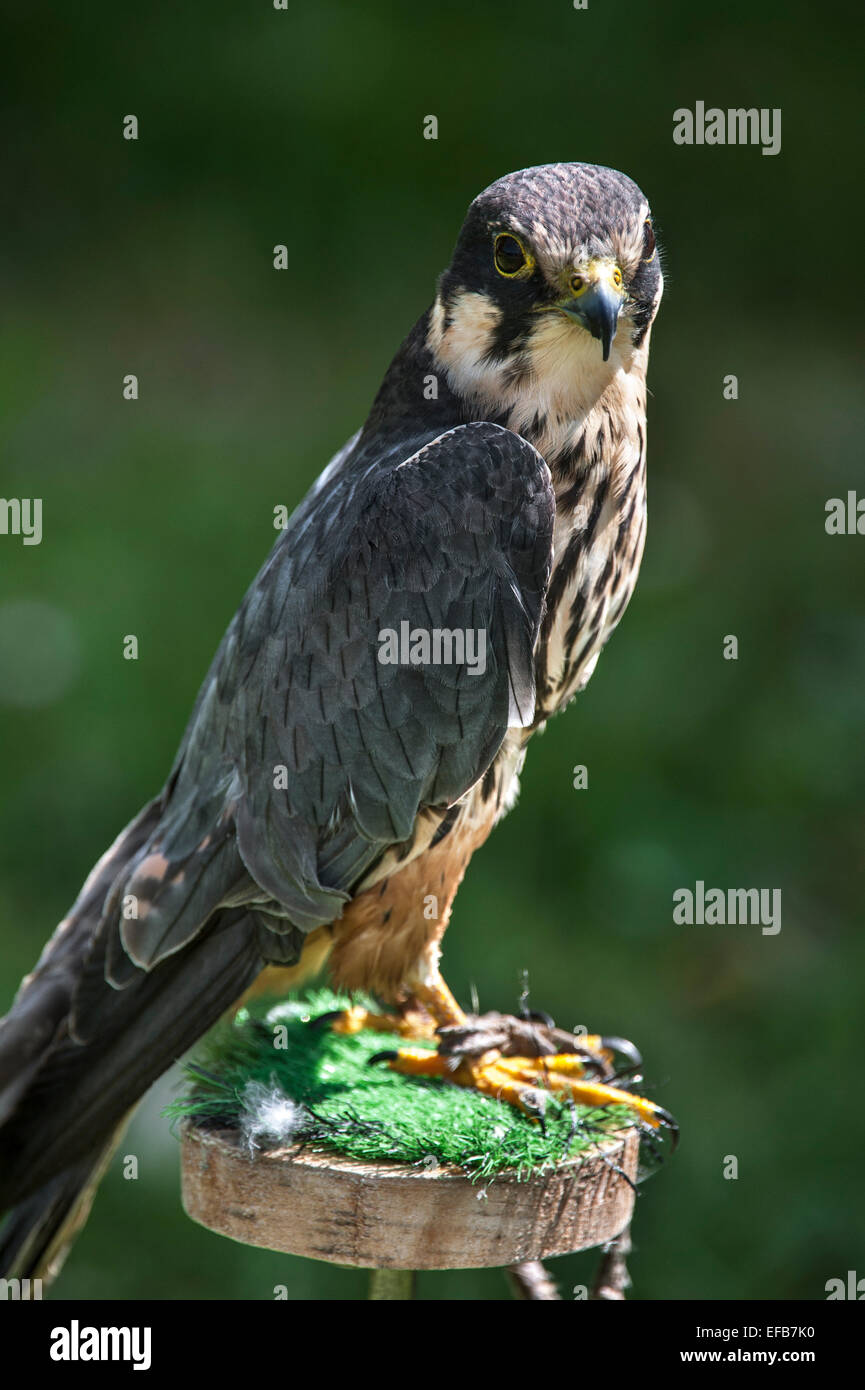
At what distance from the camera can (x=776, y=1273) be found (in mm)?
4184

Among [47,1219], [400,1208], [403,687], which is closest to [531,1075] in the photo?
[400,1208]

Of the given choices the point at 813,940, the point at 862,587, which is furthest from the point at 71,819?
the point at 862,587

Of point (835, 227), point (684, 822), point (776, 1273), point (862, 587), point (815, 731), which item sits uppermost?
point (835, 227)

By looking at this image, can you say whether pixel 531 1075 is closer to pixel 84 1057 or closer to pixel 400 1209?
pixel 400 1209

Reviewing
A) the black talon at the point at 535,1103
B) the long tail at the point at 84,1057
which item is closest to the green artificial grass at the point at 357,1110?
the black talon at the point at 535,1103

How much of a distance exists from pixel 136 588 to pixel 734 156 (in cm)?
341

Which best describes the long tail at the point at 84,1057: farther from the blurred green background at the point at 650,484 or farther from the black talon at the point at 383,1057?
the blurred green background at the point at 650,484

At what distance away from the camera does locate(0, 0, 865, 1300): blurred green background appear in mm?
4465

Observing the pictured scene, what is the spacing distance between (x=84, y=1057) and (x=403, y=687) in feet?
2.90

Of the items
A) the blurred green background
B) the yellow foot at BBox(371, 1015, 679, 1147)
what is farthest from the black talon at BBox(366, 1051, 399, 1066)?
the blurred green background

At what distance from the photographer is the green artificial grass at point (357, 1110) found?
2.37 m

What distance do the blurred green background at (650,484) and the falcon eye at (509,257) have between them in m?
2.61

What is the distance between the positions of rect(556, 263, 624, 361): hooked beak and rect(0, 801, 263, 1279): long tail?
1169 mm

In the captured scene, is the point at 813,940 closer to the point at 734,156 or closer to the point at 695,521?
the point at 695,521
